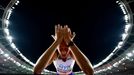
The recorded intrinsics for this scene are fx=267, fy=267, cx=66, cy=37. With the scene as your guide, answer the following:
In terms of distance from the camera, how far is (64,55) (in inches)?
145

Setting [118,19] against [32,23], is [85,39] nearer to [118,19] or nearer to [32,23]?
[32,23]

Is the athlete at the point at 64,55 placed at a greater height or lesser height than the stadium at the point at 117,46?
greater

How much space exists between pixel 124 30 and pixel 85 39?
27.4 ft

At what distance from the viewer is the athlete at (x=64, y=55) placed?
288 centimetres

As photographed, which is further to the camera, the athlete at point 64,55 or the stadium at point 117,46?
the stadium at point 117,46

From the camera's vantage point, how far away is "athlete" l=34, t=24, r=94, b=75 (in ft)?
9.45

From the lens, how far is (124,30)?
2264cm

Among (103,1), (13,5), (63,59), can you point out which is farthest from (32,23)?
(63,59)

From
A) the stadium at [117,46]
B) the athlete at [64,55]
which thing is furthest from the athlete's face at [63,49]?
the stadium at [117,46]

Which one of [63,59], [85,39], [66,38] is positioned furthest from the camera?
[85,39]

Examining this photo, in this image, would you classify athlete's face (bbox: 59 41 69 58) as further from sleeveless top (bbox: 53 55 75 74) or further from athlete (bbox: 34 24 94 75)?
sleeveless top (bbox: 53 55 75 74)

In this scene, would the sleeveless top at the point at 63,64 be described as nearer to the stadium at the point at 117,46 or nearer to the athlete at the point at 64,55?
the athlete at the point at 64,55

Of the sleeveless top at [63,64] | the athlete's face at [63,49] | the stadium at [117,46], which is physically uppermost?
the athlete's face at [63,49]

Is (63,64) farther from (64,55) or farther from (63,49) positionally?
(63,49)
